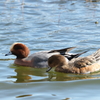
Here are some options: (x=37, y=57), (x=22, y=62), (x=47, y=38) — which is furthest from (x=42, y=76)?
(x=47, y=38)

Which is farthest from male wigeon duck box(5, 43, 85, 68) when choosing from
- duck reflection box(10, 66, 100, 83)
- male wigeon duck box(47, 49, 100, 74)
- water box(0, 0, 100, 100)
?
male wigeon duck box(47, 49, 100, 74)

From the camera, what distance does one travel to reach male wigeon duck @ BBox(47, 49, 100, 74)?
8.77 meters

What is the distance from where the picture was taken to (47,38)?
12.1m

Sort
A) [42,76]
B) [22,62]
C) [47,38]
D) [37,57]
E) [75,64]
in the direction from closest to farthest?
[42,76] → [75,64] → [37,57] → [22,62] → [47,38]

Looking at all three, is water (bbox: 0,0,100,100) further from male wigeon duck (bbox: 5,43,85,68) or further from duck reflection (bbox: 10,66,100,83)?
male wigeon duck (bbox: 5,43,85,68)

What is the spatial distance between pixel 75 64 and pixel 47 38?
334cm

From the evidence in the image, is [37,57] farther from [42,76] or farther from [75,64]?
[75,64]

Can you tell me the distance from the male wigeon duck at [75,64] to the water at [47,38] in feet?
0.52

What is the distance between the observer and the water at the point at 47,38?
725 centimetres

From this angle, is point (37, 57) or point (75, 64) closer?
point (75, 64)

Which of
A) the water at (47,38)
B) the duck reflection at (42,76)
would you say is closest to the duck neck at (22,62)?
the water at (47,38)

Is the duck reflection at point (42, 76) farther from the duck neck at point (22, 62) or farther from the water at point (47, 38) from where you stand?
the duck neck at point (22, 62)

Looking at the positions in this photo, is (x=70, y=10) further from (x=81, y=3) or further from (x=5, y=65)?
(x=5, y=65)

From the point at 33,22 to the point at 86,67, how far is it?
5.86 metres
